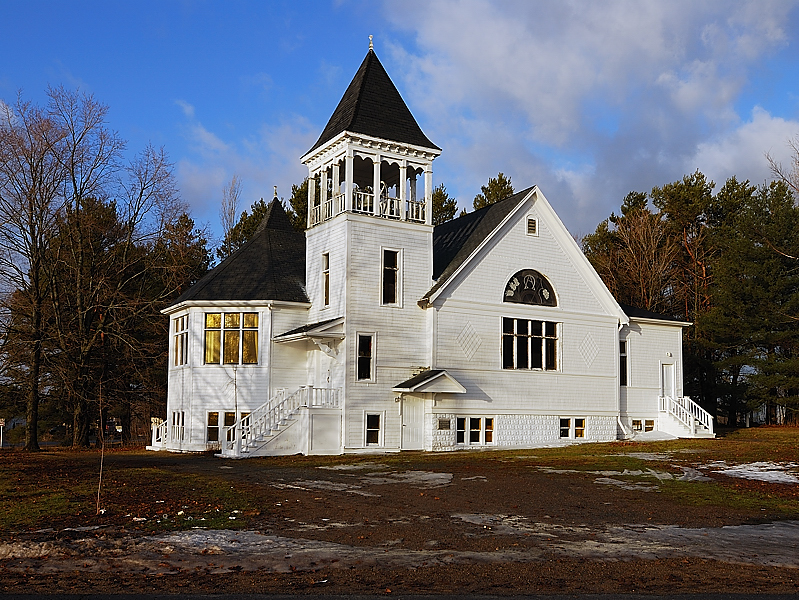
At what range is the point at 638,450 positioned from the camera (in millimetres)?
25750

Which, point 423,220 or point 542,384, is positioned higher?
point 423,220

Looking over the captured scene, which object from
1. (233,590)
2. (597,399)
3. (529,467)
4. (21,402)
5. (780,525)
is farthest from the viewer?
(21,402)

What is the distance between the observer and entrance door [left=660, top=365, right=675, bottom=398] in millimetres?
34969

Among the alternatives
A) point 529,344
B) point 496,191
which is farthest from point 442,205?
point 529,344

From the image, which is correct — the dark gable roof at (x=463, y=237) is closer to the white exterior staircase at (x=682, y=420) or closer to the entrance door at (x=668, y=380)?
the entrance door at (x=668, y=380)

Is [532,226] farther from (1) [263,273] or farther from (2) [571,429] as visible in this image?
(1) [263,273]

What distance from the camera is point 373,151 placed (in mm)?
27938

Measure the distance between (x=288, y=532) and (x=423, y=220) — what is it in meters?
18.8

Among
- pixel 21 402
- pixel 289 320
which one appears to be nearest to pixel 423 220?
pixel 289 320

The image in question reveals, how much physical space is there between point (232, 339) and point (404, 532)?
19136mm

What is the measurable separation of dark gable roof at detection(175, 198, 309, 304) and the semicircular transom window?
7.60m

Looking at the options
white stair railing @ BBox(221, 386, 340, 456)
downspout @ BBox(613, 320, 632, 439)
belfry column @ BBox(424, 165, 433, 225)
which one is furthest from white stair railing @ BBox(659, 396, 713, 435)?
white stair railing @ BBox(221, 386, 340, 456)

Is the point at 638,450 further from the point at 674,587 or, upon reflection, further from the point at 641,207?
the point at 641,207

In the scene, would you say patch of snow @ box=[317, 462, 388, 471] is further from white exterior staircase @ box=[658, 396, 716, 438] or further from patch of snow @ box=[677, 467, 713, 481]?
white exterior staircase @ box=[658, 396, 716, 438]
